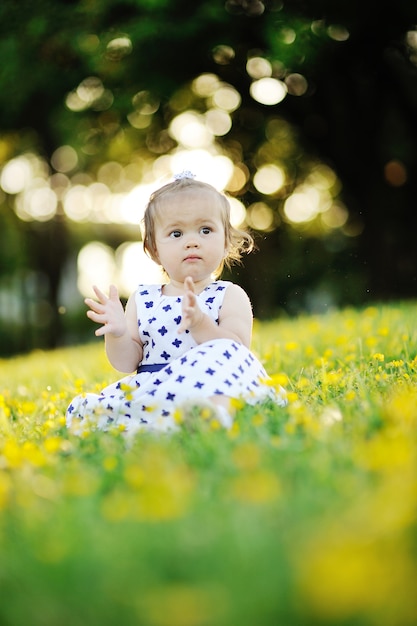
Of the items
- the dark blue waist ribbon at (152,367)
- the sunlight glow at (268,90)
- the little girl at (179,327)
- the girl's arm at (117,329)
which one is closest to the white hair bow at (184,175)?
the little girl at (179,327)

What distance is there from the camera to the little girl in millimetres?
3195

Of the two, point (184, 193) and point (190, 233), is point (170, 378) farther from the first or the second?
point (184, 193)

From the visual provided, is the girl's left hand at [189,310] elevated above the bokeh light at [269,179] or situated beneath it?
situated beneath

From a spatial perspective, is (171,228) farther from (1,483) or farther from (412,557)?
(412,557)

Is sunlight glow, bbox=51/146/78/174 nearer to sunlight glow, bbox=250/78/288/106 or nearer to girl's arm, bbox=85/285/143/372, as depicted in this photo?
sunlight glow, bbox=250/78/288/106

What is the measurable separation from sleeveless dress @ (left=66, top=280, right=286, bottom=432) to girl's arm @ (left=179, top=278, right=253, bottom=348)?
49 mm

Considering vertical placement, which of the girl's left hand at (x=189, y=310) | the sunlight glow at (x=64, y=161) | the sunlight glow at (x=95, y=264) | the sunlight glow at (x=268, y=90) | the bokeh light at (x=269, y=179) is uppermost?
the sunlight glow at (x=268, y=90)

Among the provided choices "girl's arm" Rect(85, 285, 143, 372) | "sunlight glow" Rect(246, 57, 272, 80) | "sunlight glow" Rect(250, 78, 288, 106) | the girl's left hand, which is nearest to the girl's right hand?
"girl's arm" Rect(85, 285, 143, 372)

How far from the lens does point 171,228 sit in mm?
3688

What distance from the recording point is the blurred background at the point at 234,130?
10.9 meters

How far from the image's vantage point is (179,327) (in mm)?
3213

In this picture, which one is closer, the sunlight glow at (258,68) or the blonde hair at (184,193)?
the blonde hair at (184,193)

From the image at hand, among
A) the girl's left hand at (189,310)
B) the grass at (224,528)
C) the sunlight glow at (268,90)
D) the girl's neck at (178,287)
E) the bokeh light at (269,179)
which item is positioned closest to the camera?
the grass at (224,528)

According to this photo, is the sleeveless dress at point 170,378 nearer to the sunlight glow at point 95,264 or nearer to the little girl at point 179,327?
the little girl at point 179,327
